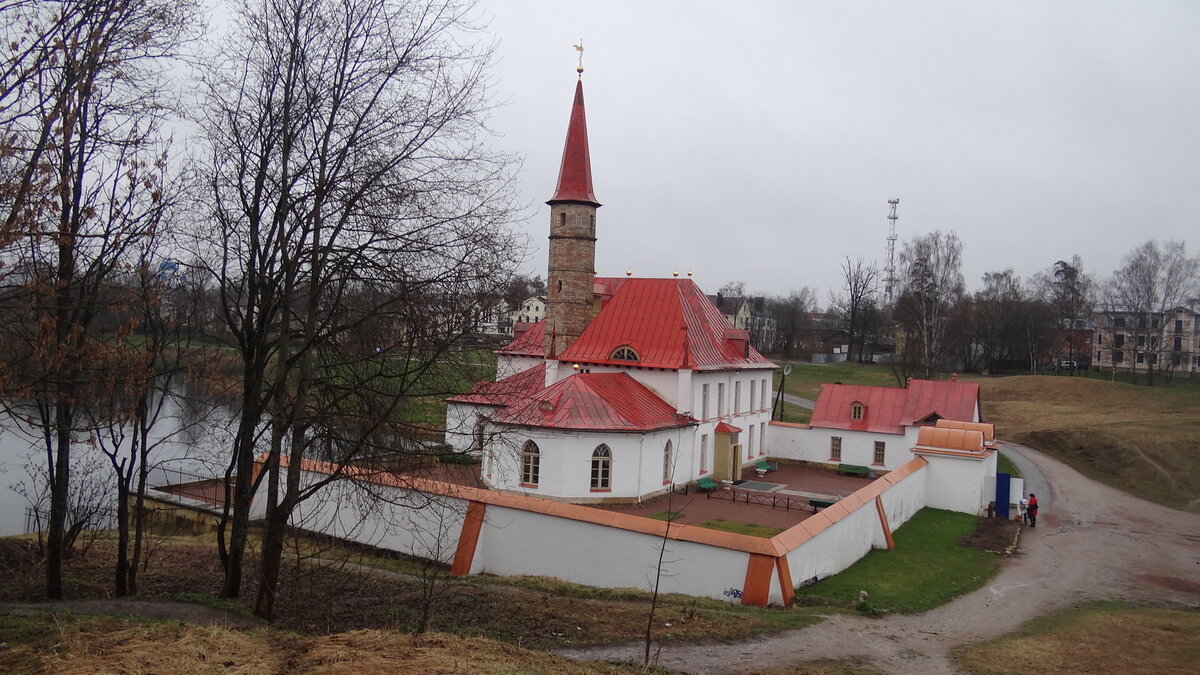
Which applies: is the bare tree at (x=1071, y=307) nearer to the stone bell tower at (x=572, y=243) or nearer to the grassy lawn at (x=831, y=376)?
the grassy lawn at (x=831, y=376)

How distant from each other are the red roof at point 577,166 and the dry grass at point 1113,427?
73.4ft

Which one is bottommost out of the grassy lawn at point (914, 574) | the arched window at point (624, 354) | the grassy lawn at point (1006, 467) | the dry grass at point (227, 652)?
the grassy lawn at point (914, 574)

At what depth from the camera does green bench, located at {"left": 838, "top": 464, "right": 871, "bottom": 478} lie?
31375 millimetres

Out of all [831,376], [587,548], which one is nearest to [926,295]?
[831,376]

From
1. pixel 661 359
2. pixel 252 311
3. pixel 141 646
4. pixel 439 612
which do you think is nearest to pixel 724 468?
pixel 661 359

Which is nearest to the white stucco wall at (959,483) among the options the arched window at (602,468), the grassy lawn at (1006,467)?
the grassy lawn at (1006,467)

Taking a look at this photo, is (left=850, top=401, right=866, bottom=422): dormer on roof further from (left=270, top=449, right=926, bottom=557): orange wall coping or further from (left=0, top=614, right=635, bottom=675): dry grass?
(left=0, top=614, right=635, bottom=675): dry grass

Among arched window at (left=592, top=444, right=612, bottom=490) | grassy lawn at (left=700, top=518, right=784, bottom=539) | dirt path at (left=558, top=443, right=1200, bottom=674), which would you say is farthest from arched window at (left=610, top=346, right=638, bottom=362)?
dirt path at (left=558, top=443, right=1200, bottom=674)

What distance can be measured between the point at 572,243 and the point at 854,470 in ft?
45.8

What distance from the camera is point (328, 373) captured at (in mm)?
10250

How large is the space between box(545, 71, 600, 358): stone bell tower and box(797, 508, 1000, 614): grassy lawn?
1261 centimetres

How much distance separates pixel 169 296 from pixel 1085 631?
14469 mm

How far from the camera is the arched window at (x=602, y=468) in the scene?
2350 cm

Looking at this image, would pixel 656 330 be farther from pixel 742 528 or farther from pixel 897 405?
pixel 897 405
